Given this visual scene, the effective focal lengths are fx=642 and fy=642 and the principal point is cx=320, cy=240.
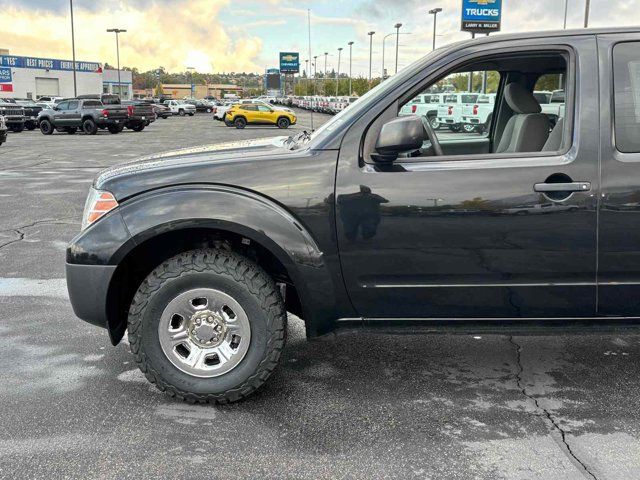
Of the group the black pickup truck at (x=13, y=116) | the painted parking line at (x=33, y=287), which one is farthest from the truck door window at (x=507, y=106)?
the black pickup truck at (x=13, y=116)

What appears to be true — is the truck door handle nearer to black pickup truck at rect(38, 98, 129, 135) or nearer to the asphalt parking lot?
the asphalt parking lot

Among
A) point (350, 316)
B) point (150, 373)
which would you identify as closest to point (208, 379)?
point (150, 373)

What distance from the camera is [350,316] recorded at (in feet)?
11.1

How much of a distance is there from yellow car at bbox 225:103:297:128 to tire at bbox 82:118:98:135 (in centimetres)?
926

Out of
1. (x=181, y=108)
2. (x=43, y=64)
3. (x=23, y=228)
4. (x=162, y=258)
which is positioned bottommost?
(x=23, y=228)

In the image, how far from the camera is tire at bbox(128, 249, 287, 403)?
3305 millimetres

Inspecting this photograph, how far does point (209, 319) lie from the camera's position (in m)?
3.37

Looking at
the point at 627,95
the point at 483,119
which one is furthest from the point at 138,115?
the point at 627,95

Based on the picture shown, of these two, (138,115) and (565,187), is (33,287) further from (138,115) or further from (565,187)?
(138,115)

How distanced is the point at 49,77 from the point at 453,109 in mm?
93823

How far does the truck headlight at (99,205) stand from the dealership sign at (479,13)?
36430 millimetres

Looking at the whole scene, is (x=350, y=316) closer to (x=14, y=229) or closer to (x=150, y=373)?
(x=150, y=373)

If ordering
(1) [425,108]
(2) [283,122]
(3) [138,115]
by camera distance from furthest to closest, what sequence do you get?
(2) [283,122] < (3) [138,115] < (1) [425,108]

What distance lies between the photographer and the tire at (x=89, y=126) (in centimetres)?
3144
